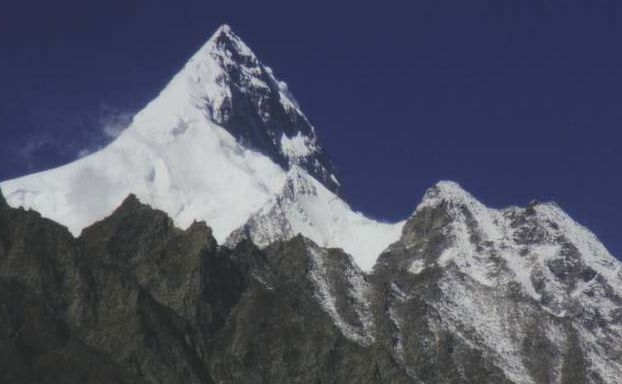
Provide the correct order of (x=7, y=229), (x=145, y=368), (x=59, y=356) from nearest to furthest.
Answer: (x=59, y=356)
(x=145, y=368)
(x=7, y=229)

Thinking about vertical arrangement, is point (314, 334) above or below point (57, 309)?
above

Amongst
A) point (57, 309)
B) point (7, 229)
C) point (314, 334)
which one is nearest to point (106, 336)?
point (57, 309)

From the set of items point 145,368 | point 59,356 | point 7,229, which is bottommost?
point 59,356

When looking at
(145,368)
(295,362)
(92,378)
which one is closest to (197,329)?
(295,362)

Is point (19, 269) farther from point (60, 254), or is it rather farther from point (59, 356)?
point (59, 356)

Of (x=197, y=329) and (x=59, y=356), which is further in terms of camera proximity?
(x=197, y=329)

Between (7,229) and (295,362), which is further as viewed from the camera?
(295,362)

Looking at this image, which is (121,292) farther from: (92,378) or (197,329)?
(92,378)

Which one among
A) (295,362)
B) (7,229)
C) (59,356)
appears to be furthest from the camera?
(295,362)

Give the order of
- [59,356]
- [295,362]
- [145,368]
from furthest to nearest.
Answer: [295,362], [145,368], [59,356]
